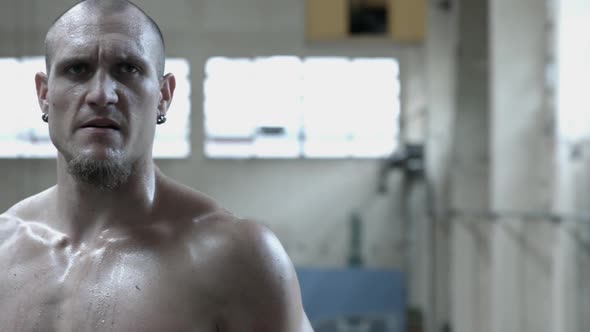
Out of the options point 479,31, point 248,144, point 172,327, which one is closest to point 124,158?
point 172,327

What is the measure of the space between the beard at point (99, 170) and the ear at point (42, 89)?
10 centimetres

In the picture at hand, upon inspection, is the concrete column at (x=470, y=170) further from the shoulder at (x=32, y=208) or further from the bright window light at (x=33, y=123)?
the shoulder at (x=32, y=208)

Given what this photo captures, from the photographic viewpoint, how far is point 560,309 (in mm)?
3369

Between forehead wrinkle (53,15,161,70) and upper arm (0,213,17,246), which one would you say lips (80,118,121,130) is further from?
→ upper arm (0,213,17,246)

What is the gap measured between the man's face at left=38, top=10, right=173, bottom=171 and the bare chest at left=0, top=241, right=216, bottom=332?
0.48ft

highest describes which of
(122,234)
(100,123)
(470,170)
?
(100,123)

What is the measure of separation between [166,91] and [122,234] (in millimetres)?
198

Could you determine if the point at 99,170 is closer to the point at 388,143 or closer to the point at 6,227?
the point at 6,227

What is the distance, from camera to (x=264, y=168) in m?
4.34

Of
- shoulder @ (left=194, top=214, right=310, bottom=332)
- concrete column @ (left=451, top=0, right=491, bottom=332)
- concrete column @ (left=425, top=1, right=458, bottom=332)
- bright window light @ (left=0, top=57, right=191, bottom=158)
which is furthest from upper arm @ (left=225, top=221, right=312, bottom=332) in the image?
concrete column @ (left=425, top=1, right=458, bottom=332)

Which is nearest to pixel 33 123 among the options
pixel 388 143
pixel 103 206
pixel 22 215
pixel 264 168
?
pixel 22 215

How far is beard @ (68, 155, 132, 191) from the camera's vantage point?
1.01 metres

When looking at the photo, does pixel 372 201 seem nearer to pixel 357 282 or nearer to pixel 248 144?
pixel 357 282

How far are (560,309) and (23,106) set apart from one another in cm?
217
